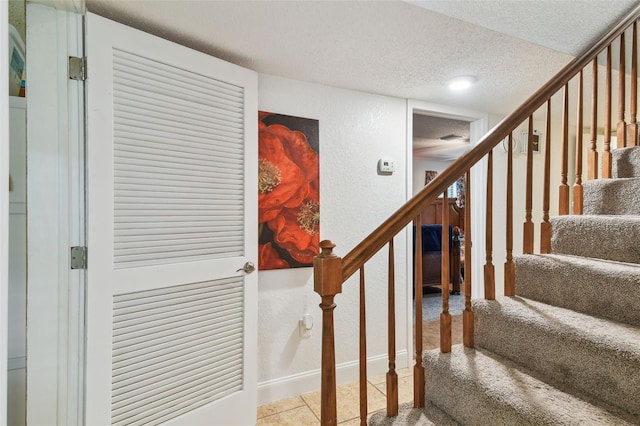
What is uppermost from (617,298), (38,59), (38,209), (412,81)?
(412,81)

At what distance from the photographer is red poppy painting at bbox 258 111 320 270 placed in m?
2.04

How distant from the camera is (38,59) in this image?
1.27 meters

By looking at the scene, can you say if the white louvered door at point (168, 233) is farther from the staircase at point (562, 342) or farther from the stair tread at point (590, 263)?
the stair tread at point (590, 263)

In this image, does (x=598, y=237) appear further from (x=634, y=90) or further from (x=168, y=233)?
(x=168, y=233)

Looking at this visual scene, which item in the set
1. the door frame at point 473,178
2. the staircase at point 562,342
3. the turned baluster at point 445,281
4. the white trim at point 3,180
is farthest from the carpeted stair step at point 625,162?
the white trim at point 3,180

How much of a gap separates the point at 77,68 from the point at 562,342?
7.26ft

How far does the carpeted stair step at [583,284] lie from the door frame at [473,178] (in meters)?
1.05

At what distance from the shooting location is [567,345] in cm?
116

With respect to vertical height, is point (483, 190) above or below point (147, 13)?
below

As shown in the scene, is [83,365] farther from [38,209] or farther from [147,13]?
[147,13]

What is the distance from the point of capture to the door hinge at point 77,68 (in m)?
1.34

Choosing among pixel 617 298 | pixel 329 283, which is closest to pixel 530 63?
pixel 617 298

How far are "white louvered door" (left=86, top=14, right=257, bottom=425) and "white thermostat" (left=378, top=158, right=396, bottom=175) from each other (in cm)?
102

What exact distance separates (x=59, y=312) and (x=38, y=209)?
427 millimetres
